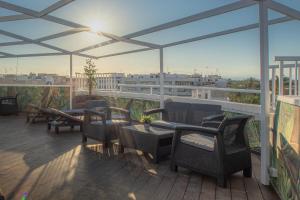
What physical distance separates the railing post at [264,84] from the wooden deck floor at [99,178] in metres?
0.30

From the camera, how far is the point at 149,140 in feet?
12.6

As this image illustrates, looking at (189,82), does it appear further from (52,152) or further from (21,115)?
(52,152)

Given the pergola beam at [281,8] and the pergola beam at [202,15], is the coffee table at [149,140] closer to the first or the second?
the pergola beam at [202,15]

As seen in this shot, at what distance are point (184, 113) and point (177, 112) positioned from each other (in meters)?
0.18

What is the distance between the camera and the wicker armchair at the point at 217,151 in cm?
296

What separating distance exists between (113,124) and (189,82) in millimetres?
8150

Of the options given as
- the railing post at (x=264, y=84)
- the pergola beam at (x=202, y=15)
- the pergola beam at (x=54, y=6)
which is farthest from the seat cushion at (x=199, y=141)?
the pergola beam at (x=54, y=6)

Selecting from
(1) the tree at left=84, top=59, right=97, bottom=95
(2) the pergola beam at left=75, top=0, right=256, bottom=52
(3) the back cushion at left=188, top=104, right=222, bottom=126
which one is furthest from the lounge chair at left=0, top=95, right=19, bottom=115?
(3) the back cushion at left=188, top=104, right=222, bottom=126

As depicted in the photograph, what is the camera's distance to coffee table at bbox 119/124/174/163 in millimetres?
3775

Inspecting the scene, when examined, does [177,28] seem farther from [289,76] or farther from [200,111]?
[289,76]

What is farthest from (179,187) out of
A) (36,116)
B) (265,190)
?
(36,116)

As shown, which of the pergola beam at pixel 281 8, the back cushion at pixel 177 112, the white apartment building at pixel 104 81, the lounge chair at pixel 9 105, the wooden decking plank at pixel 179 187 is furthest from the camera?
the white apartment building at pixel 104 81

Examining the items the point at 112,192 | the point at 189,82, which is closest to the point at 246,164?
the point at 112,192

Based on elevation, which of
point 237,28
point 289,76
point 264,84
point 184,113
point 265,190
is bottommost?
point 265,190
